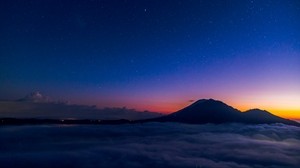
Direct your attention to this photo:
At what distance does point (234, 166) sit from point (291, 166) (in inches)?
1446

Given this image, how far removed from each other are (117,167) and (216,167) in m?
65.3

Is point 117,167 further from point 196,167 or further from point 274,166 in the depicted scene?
point 274,166

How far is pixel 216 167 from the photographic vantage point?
19300cm

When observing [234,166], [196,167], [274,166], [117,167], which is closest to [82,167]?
[117,167]

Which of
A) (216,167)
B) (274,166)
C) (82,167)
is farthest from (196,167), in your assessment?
(82,167)

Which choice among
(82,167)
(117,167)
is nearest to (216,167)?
(117,167)

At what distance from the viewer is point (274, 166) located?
198 metres

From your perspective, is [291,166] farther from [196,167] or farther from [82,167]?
[82,167]

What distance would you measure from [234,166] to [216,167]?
13.6m

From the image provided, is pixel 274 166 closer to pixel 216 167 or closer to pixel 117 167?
pixel 216 167

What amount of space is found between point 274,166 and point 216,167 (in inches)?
1587

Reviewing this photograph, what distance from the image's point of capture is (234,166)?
197 metres

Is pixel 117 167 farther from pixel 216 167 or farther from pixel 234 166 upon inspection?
pixel 234 166

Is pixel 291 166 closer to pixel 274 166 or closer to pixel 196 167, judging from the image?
pixel 274 166
